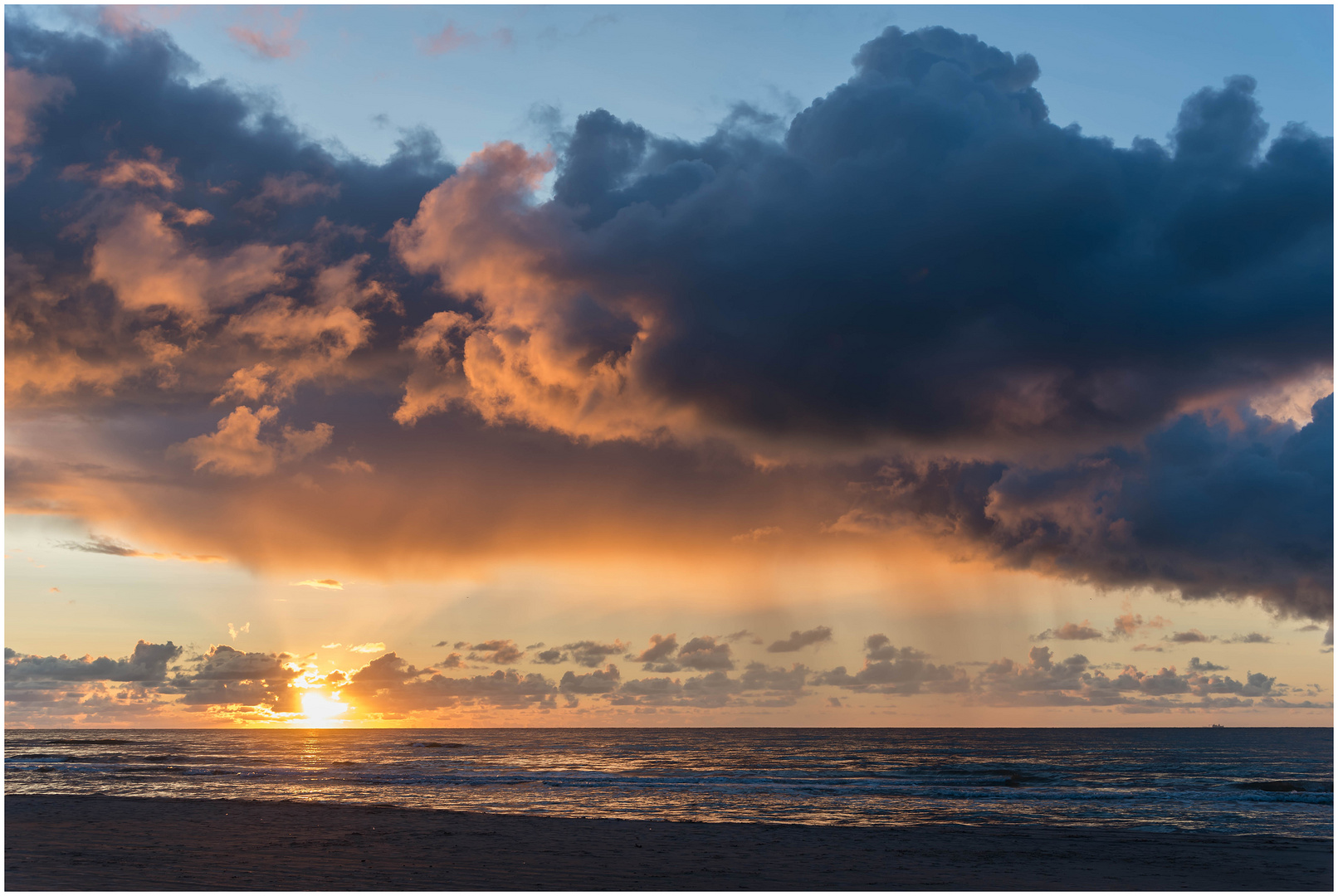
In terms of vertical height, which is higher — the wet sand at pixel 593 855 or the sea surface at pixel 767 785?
the wet sand at pixel 593 855

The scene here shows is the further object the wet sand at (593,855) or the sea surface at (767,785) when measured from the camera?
the sea surface at (767,785)

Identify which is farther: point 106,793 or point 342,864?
point 106,793

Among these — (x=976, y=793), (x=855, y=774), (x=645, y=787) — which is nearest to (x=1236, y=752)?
(x=855, y=774)

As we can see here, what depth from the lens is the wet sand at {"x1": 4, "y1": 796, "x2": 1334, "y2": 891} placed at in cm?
2277

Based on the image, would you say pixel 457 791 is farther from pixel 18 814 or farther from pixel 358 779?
pixel 18 814

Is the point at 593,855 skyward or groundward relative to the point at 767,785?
skyward

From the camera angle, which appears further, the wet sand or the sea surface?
the sea surface

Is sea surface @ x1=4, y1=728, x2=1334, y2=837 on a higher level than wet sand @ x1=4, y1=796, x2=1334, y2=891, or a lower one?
lower

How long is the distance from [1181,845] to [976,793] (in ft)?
94.6

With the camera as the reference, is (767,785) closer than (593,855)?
No

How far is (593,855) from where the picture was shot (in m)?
26.9

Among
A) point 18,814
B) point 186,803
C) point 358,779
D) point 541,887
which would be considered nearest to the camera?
point 541,887

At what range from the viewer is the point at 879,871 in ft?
81.5

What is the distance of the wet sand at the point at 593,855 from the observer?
22.8m
